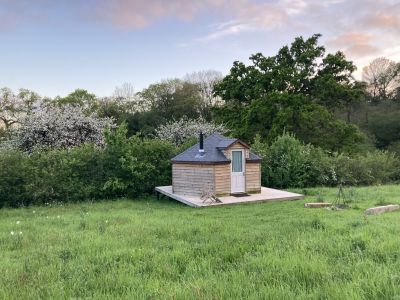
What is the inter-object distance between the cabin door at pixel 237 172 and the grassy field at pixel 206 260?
18.6ft

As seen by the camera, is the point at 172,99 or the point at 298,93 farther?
the point at 172,99

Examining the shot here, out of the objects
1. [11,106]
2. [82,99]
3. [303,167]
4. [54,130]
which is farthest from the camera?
[82,99]

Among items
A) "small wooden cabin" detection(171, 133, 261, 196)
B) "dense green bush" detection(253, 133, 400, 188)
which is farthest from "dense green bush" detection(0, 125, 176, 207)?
"dense green bush" detection(253, 133, 400, 188)

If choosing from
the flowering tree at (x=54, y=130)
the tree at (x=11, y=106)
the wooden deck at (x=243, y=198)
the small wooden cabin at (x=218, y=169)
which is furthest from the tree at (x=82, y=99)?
the wooden deck at (x=243, y=198)

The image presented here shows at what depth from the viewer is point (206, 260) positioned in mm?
4461

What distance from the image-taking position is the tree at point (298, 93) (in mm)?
24266

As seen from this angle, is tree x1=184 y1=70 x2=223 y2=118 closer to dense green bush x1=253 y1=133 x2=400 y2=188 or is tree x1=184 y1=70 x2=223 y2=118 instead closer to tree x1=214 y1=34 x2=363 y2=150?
tree x1=214 y1=34 x2=363 y2=150

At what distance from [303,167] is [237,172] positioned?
19.0ft

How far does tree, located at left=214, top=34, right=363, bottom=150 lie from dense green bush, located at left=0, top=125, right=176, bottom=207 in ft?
37.6

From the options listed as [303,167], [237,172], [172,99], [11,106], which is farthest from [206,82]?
[237,172]

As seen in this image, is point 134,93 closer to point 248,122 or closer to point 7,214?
point 248,122

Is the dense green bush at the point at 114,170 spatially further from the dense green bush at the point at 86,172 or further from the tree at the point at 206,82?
the tree at the point at 206,82

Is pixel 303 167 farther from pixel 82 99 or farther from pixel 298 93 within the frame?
pixel 82 99

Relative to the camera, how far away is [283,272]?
3.70m
